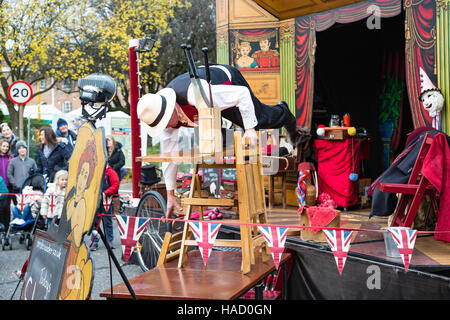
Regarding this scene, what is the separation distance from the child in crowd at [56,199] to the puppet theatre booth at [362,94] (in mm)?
2689

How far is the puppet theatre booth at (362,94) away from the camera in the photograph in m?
3.49

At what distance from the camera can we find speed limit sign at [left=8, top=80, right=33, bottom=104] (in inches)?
344

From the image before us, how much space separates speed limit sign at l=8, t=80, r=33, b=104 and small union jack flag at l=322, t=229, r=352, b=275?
7.59 meters

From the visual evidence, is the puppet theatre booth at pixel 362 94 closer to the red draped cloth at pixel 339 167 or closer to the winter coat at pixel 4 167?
the red draped cloth at pixel 339 167

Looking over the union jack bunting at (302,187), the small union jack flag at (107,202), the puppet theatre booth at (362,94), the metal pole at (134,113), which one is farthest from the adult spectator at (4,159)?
the union jack bunting at (302,187)

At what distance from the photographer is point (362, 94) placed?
8.54m

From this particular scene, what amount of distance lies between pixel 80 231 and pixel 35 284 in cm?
60

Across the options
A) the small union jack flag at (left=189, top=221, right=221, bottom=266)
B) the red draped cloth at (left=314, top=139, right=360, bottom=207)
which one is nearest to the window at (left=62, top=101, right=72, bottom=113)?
the red draped cloth at (left=314, top=139, right=360, bottom=207)

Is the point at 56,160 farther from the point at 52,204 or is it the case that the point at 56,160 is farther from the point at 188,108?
the point at 188,108

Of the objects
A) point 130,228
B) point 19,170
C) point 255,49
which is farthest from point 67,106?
point 130,228

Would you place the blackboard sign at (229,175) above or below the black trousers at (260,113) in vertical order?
below

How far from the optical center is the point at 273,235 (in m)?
3.07

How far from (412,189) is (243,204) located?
1.83 m

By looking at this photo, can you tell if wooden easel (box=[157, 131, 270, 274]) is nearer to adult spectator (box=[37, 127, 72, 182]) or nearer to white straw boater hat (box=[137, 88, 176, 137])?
white straw boater hat (box=[137, 88, 176, 137])
